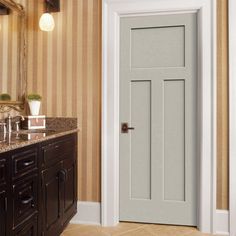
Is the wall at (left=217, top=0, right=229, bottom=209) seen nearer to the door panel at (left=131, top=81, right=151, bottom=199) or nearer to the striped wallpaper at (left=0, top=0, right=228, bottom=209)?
the door panel at (left=131, top=81, right=151, bottom=199)

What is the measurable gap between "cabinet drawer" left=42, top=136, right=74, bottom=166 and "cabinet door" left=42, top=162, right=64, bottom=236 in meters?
0.06

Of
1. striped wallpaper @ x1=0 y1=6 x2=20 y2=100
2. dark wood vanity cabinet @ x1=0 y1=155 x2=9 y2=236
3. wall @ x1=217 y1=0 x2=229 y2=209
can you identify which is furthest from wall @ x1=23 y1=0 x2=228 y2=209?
dark wood vanity cabinet @ x1=0 y1=155 x2=9 y2=236

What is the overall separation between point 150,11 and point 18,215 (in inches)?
82.8

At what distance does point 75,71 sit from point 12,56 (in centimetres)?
59

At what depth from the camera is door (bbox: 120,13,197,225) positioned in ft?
9.24

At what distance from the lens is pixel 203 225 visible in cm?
270

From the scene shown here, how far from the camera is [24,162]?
5.85 ft

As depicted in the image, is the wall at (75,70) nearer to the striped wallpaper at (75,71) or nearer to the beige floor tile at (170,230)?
the striped wallpaper at (75,71)

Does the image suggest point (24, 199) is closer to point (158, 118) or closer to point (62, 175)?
point (62, 175)

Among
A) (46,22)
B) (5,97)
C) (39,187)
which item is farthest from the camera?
(46,22)

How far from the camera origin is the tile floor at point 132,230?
105 inches

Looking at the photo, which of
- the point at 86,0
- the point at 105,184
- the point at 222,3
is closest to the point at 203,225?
the point at 105,184

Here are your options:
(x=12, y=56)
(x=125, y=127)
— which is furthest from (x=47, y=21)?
(x=125, y=127)

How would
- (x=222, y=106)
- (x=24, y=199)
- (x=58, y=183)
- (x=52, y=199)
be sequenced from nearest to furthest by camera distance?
(x=24, y=199), (x=52, y=199), (x=58, y=183), (x=222, y=106)
